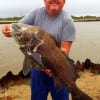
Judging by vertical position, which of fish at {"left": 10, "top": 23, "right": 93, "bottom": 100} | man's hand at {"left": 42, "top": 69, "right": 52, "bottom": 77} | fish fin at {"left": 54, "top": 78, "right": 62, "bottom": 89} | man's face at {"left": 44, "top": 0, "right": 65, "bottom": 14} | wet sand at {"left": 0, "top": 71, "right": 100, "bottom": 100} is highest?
man's face at {"left": 44, "top": 0, "right": 65, "bottom": 14}

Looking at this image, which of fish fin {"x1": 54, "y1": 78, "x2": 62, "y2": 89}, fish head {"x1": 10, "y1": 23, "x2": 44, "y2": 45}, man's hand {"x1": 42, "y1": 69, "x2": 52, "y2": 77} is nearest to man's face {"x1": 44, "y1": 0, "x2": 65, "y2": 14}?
fish head {"x1": 10, "y1": 23, "x2": 44, "y2": 45}

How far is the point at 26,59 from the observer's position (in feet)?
17.3

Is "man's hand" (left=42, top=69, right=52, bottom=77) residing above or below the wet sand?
above

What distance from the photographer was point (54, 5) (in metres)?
5.53

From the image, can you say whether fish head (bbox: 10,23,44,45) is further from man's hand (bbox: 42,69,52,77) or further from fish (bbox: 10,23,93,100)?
man's hand (bbox: 42,69,52,77)

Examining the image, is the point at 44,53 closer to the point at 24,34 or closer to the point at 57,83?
the point at 24,34

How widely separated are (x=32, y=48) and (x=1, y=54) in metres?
12.8

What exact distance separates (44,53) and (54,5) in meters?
0.85

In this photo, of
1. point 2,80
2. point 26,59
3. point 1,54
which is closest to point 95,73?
point 2,80

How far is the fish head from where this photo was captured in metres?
4.93

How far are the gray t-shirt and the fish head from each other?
22.7 inches

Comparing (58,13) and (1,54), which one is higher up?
(58,13)

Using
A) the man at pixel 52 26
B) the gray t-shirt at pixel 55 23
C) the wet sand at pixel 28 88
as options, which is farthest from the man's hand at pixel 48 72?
the wet sand at pixel 28 88

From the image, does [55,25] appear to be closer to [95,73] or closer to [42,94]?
[42,94]
